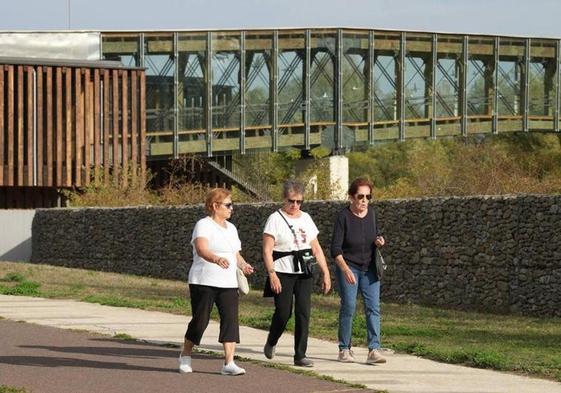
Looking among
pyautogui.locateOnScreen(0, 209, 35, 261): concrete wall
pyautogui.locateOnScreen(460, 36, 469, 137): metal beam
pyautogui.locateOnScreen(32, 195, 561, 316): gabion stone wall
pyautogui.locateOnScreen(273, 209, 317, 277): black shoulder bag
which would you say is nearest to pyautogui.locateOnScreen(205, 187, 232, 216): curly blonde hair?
pyautogui.locateOnScreen(273, 209, 317, 277): black shoulder bag

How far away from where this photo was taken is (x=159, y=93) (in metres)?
61.0

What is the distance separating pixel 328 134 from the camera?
2468 inches

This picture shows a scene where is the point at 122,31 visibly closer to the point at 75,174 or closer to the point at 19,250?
the point at 75,174

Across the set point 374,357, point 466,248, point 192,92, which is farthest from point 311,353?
point 192,92

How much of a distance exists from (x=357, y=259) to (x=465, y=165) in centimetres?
3981

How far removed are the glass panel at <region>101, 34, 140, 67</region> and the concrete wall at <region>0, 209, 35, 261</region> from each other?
51.1 ft

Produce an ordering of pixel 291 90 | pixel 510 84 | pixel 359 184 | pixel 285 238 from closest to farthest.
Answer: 1. pixel 285 238
2. pixel 359 184
3. pixel 291 90
4. pixel 510 84

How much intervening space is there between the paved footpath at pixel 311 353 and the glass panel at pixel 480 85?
44872mm

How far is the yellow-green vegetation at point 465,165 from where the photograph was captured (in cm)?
3725

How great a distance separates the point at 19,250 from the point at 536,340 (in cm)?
3039

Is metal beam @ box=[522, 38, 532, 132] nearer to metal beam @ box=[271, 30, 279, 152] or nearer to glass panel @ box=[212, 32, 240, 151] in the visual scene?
metal beam @ box=[271, 30, 279, 152]

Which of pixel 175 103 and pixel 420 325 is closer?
pixel 420 325

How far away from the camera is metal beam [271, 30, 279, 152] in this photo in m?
62.5

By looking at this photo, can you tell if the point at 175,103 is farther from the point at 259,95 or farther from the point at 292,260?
the point at 292,260
